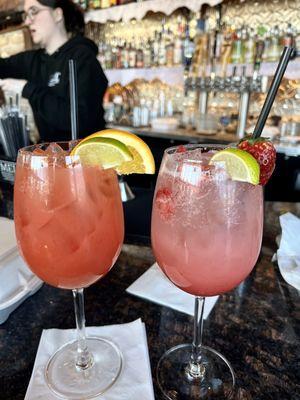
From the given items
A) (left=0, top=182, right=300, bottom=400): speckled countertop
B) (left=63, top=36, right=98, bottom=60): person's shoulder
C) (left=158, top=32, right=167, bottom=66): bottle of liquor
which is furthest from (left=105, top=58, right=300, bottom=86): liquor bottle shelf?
(left=0, top=182, right=300, bottom=400): speckled countertop

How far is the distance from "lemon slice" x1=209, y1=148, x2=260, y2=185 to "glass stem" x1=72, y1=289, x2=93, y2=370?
1.17 feet

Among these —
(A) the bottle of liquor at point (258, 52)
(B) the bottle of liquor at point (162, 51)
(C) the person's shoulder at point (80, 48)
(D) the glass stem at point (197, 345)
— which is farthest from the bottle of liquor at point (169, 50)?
(D) the glass stem at point (197, 345)

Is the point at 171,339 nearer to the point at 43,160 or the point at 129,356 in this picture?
the point at 129,356

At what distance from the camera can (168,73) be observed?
3.54m

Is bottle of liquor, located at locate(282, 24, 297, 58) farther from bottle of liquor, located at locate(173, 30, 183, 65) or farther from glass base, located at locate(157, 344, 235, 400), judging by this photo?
glass base, located at locate(157, 344, 235, 400)

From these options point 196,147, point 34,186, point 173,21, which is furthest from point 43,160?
point 173,21

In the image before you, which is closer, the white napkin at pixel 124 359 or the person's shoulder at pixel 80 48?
the white napkin at pixel 124 359

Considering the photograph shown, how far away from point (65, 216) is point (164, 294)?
355 millimetres

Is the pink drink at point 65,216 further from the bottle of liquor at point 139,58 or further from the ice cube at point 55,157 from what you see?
the bottle of liquor at point 139,58

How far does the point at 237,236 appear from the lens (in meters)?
0.55

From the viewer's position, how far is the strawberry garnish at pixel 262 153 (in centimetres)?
53

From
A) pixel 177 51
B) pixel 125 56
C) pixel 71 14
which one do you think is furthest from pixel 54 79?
pixel 125 56

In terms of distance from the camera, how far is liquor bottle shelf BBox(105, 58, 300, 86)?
115 inches

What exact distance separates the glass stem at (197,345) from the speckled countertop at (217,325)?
0.14 ft
